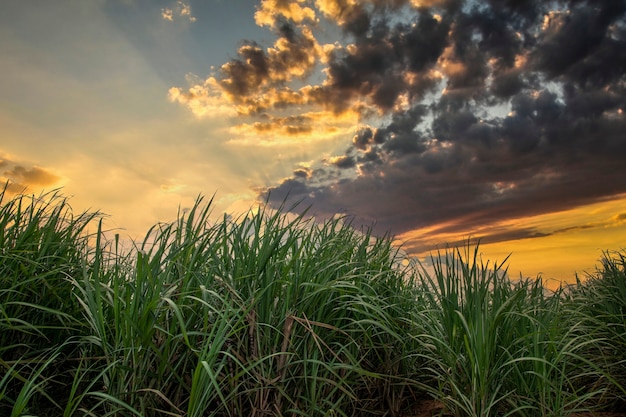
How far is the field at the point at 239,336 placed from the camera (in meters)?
2.52

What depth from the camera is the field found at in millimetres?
2520

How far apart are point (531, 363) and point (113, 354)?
2451 millimetres

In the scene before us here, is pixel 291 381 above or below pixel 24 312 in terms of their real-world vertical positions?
below

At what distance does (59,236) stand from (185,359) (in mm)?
1631

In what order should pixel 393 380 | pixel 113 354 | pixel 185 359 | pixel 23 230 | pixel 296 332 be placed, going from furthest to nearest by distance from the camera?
1. pixel 23 230
2. pixel 393 380
3. pixel 296 332
4. pixel 185 359
5. pixel 113 354

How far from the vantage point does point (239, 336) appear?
284 centimetres

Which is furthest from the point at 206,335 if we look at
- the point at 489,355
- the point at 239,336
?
the point at 489,355

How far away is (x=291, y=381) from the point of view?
2848 millimetres

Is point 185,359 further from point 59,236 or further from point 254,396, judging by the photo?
point 59,236

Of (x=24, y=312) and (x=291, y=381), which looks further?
(x=24, y=312)

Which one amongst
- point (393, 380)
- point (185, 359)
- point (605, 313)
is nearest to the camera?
point (185, 359)

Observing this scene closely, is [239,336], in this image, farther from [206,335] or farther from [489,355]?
[489,355]

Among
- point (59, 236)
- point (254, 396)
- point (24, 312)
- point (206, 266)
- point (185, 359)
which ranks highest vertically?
point (59, 236)

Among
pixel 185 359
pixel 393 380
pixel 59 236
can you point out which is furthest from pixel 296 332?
pixel 59 236
